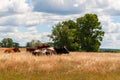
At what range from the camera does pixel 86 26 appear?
93562 mm

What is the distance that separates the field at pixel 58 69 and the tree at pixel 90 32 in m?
67.6

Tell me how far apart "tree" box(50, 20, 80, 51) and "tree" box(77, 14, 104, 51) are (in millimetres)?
2238

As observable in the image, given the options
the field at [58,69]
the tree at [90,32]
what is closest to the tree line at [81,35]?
the tree at [90,32]

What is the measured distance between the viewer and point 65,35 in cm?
9681

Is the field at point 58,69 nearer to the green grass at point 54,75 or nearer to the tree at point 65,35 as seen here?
the green grass at point 54,75

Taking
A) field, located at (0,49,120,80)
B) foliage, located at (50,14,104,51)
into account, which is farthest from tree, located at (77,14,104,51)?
field, located at (0,49,120,80)

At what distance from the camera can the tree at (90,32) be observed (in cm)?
9181

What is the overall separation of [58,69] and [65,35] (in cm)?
7528

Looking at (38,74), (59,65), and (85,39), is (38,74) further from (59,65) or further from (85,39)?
(85,39)

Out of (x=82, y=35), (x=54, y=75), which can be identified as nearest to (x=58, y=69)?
(x=54, y=75)

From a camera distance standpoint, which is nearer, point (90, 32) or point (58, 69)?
point (58, 69)

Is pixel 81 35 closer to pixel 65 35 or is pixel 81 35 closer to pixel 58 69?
pixel 65 35

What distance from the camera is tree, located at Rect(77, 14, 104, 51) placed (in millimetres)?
91812

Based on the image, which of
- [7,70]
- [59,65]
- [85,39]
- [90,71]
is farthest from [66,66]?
[85,39]
